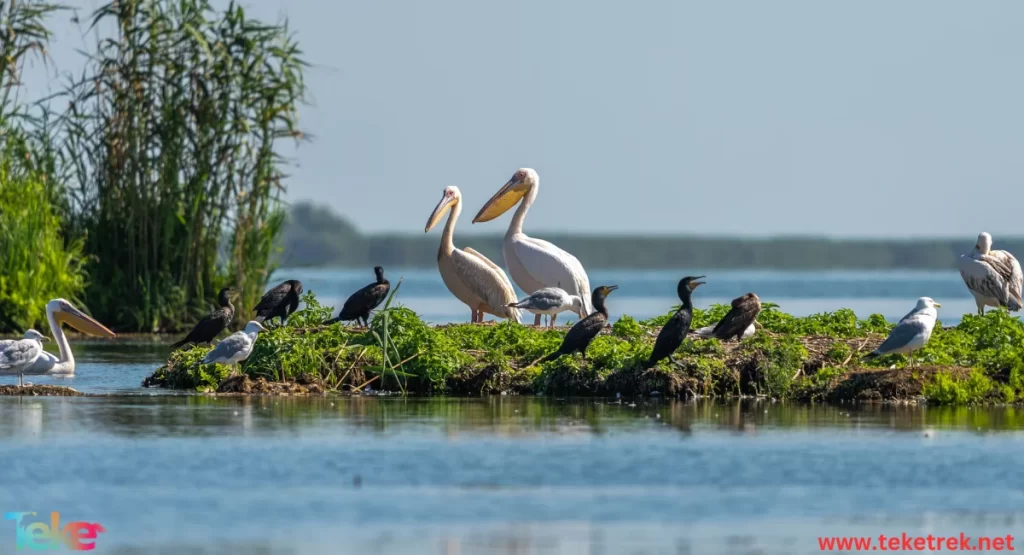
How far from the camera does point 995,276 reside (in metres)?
18.8

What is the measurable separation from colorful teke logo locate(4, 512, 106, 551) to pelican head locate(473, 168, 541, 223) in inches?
434

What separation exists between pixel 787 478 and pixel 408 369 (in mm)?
5231

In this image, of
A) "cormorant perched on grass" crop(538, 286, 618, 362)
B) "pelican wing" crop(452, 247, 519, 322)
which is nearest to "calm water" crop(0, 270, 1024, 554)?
"cormorant perched on grass" crop(538, 286, 618, 362)

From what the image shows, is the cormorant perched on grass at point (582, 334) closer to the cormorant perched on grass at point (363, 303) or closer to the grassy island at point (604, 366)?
the grassy island at point (604, 366)

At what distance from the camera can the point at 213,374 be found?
562 inches

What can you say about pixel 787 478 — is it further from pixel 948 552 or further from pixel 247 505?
pixel 247 505

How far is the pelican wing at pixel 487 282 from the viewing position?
672 inches

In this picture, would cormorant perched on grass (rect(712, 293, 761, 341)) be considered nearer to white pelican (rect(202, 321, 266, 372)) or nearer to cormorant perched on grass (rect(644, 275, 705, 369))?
cormorant perched on grass (rect(644, 275, 705, 369))

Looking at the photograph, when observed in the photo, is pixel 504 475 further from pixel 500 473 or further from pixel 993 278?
pixel 993 278

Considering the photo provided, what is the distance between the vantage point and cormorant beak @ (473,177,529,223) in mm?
18969

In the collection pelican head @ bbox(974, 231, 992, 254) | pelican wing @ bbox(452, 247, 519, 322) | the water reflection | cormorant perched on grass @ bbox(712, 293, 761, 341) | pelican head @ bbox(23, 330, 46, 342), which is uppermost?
pelican head @ bbox(974, 231, 992, 254)

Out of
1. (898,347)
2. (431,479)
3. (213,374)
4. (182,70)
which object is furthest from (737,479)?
(182,70)

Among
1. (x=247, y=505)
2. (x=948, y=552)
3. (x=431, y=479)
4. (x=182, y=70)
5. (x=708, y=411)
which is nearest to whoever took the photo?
(x=948, y=552)

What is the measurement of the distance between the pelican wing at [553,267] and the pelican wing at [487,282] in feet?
0.97
